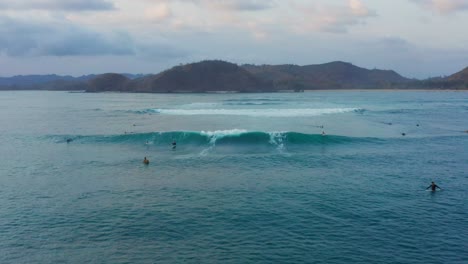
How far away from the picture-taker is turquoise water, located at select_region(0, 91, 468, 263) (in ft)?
56.1

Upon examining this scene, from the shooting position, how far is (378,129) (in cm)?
5584

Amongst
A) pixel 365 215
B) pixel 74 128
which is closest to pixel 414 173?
→ pixel 365 215

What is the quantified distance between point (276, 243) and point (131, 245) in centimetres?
651

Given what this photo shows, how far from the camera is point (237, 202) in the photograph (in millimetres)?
23328

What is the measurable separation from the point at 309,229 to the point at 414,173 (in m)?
15.0

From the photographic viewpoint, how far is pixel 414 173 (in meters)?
30.1

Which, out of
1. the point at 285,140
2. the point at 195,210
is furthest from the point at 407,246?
the point at 285,140

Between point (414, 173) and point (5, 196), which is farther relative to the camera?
point (414, 173)

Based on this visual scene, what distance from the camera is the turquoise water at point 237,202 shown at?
17.1m

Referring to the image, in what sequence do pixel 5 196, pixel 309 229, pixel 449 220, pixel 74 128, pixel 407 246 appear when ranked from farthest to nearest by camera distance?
pixel 74 128 < pixel 5 196 < pixel 449 220 < pixel 309 229 < pixel 407 246

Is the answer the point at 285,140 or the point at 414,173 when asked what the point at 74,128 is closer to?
the point at 285,140

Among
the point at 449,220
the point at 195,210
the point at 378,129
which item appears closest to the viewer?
the point at 449,220

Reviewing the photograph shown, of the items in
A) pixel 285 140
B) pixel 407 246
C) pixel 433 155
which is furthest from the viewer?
pixel 285 140

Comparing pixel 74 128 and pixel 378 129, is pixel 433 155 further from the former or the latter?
pixel 74 128
